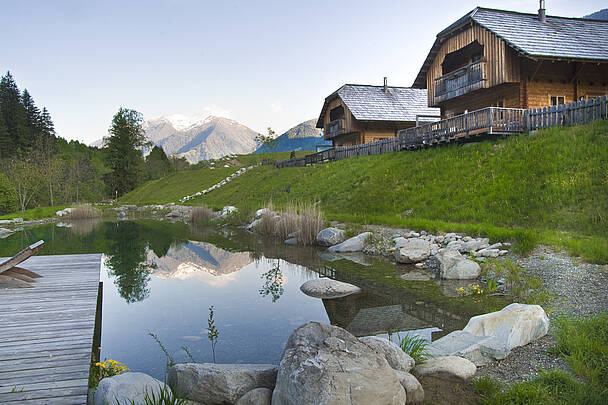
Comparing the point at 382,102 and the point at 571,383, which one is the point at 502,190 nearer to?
the point at 571,383

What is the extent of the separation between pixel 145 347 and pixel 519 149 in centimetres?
1466

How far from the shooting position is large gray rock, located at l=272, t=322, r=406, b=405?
3740 mm

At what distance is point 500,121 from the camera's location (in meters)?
18.4

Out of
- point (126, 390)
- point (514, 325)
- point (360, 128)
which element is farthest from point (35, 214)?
point (514, 325)

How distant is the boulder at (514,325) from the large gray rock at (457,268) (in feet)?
12.6

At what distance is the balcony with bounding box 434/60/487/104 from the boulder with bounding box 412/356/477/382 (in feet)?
68.9

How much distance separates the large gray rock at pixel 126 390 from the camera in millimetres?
3990

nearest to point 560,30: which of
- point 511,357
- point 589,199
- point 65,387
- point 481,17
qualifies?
point 481,17

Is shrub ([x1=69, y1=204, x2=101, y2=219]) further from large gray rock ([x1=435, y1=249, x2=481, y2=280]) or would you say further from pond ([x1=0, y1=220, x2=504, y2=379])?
large gray rock ([x1=435, y1=249, x2=481, y2=280])

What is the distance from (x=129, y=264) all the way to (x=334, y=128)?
27760mm

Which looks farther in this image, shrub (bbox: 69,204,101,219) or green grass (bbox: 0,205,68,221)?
shrub (bbox: 69,204,101,219)

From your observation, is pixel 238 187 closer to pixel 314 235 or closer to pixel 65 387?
pixel 314 235

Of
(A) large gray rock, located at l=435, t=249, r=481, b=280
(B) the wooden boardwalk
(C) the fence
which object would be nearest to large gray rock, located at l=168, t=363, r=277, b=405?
(B) the wooden boardwalk

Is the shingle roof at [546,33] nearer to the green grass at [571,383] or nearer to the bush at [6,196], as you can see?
the green grass at [571,383]
